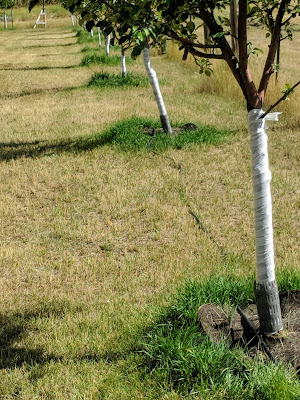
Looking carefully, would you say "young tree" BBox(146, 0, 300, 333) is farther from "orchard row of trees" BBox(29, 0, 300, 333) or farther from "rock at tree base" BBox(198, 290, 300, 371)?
"rock at tree base" BBox(198, 290, 300, 371)

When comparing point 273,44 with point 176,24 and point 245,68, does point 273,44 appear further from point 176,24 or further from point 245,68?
point 176,24

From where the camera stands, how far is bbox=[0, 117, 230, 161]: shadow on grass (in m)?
9.03

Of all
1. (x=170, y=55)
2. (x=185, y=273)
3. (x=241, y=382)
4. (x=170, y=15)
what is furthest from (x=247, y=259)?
(x=170, y=55)

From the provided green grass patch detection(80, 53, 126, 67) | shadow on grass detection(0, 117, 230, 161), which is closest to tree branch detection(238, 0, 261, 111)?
shadow on grass detection(0, 117, 230, 161)

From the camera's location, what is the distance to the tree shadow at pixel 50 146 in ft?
29.8

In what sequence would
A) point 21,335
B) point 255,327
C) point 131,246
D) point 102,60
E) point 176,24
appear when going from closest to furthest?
point 176,24, point 255,327, point 21,335, point 131,246, point 102,60

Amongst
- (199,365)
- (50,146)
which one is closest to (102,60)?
(50,146)

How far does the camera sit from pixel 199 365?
3283 mm

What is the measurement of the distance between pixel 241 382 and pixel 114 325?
1.23 metres

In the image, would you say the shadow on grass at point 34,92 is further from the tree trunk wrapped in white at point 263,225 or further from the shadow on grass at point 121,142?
the tree trunk wrapped in white at point 263,225

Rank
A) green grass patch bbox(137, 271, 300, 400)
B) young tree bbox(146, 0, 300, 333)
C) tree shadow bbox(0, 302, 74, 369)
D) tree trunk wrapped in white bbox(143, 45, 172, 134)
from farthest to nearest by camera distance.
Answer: tree trunk wrapped in white bbox(143, 45, 172, 134), tree shadow bbox(0, 302, 74, 369), young tree bbox(146, 0, 300, 333), green grass patch bbox(137, 271, 300, 400)

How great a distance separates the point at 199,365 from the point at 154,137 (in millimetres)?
6353

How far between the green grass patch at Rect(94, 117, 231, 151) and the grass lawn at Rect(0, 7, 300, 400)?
0.11ft

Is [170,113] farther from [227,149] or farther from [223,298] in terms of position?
[223,298]
